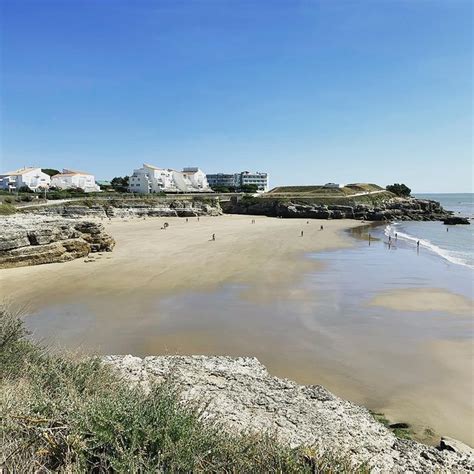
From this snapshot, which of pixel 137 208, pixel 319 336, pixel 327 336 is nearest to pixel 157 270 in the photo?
pixel 319 336

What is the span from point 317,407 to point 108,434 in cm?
437

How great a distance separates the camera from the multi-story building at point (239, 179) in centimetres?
13700

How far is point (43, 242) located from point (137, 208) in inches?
1735

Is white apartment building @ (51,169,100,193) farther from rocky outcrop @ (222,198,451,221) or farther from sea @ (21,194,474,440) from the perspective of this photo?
sea @ (21,194,474,440)

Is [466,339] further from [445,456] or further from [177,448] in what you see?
[177,448]

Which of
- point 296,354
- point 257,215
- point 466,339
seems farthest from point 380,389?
point 257,215

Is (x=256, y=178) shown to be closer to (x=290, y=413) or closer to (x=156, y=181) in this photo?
(x=156, y=181)

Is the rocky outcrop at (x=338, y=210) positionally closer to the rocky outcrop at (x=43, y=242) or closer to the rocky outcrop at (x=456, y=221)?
the rocky outcrop at (x=456, y=221)

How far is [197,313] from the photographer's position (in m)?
14.5

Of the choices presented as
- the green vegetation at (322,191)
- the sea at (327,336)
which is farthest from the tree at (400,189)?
the sea at (327,336)

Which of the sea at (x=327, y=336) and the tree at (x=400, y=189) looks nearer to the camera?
the sea at (x=327, y=336)

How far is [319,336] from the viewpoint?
12.2 m

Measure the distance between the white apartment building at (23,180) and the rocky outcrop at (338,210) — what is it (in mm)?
43273

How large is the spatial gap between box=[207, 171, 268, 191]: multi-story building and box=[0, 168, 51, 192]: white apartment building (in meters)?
60.8
